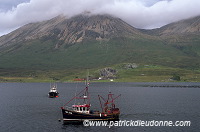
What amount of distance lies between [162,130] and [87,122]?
27.7 meters

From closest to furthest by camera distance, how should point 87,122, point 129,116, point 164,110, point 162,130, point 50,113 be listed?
point 162,130, point 87,122, point 129,116, point 50,113, point 164,110

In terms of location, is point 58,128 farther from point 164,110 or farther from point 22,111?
point 164,110

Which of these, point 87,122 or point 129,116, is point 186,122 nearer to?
point 129,116

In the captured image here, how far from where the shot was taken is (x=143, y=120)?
10169cm

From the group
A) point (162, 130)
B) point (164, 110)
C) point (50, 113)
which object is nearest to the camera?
point (162, 130)

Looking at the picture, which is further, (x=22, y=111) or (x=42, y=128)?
(x=22, y=111)

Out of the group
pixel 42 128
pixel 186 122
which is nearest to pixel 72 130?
pixel 42 128

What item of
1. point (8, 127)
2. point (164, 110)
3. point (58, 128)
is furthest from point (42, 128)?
point (164, 110)

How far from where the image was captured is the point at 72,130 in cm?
8812

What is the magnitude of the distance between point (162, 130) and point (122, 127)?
546 inches

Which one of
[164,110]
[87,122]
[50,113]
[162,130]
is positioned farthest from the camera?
[164,110]

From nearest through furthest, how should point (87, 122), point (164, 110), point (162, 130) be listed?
1. point (162, 130)
2. point (87, 122)
3. point (164, 110)

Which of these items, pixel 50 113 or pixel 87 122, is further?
pixel 50 113

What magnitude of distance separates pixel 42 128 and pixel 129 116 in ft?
125
